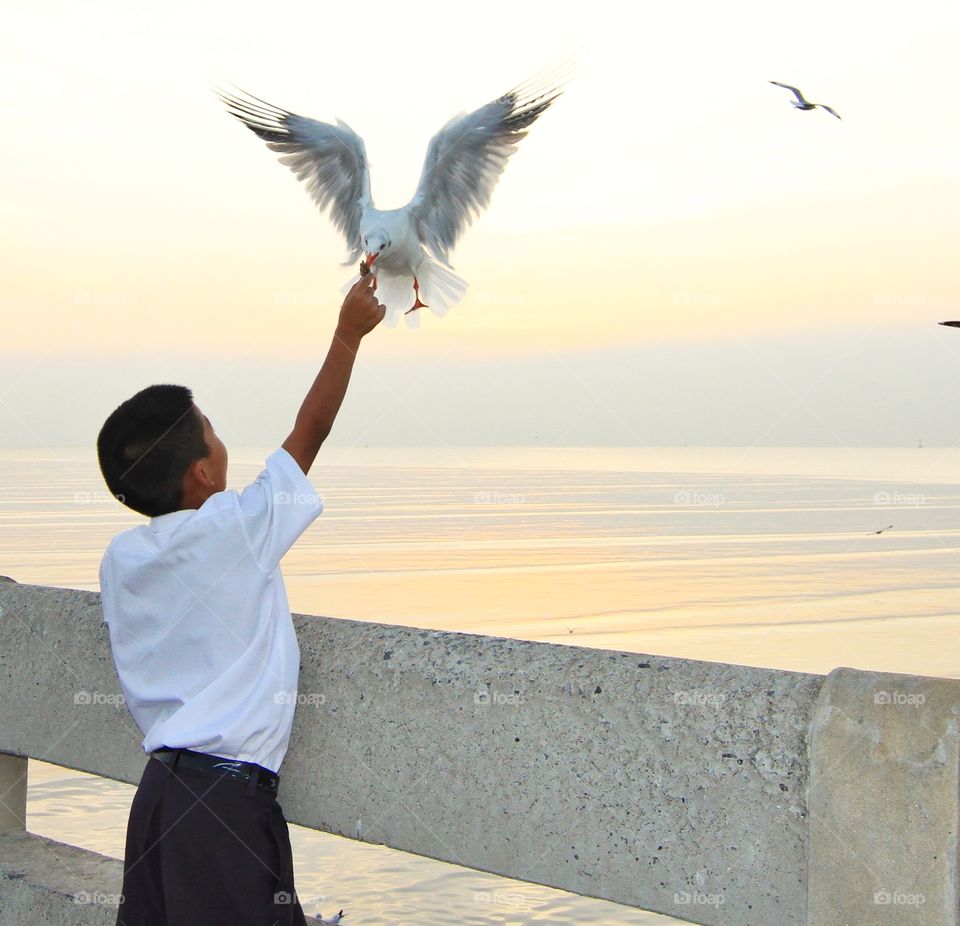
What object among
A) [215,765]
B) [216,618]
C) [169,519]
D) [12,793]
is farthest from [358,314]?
[12,793]

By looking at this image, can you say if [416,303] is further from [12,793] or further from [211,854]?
[211,854]

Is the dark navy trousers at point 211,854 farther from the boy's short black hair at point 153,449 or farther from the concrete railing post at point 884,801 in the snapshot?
the concrete railing post at point 884,801

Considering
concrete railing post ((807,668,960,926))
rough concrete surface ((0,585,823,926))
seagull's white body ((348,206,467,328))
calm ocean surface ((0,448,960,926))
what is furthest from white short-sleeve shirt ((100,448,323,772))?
seagull's white body ((348,206,467,328))

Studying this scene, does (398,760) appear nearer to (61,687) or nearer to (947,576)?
(61,687)

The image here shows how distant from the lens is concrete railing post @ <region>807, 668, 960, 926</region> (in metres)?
1.98

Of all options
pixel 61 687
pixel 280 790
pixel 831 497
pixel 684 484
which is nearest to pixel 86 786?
pixel 61 687

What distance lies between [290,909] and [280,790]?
465 mm

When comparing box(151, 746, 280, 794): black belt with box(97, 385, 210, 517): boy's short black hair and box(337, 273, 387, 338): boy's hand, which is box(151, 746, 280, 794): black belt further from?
box(337, 273, 387, 338): boy's hand

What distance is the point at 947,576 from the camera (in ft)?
55.3

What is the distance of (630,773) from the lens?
234 cm

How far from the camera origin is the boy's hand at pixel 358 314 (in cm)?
254

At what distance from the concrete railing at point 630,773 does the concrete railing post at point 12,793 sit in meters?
0.44

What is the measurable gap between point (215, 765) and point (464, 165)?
5.56m

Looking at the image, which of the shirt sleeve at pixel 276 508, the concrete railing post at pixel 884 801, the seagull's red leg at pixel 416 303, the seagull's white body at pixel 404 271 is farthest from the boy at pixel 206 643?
the seagull's red leg at pixel 416 303
